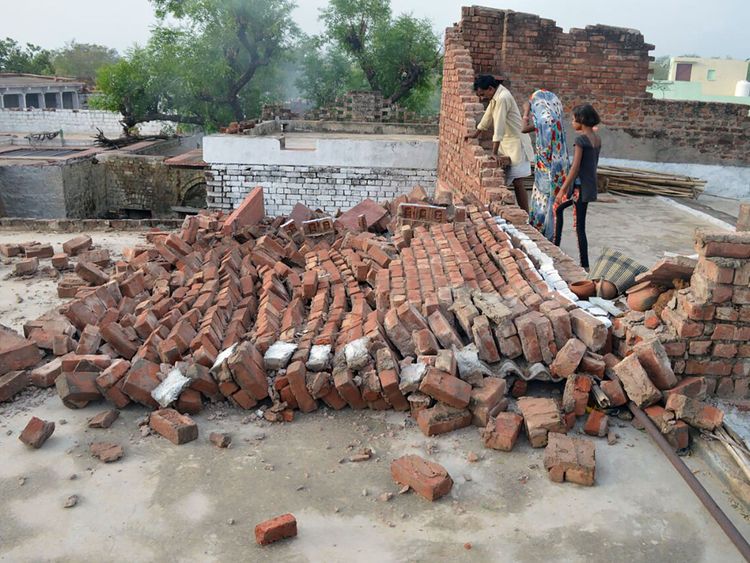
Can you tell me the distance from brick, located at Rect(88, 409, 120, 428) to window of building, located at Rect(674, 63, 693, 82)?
54.8m

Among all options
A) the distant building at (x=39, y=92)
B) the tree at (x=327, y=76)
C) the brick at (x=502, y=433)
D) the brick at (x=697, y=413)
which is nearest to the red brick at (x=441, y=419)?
the brick at (x=502, y=433)

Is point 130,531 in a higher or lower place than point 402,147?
lower

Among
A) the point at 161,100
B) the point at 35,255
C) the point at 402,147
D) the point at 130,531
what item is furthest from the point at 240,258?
the point at 161,100

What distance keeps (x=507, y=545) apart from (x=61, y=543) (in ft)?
6.57

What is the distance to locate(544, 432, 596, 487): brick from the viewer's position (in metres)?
3.18

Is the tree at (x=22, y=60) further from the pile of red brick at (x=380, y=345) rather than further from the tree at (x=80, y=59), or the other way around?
the pile of red brick at (x=380, y=345)

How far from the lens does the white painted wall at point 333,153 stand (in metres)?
12.0

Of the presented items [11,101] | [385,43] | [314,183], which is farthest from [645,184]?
[11,101]

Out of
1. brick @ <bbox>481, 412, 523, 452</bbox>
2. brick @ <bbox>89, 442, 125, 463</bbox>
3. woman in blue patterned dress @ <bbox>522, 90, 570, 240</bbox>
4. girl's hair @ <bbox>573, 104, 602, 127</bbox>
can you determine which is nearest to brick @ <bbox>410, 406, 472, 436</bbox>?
brick @ <bbox>481, 412, 523, 452</bbox>

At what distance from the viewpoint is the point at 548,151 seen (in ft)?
20.4

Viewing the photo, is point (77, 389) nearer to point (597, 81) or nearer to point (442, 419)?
point (442, 419)

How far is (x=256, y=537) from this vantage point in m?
2.87

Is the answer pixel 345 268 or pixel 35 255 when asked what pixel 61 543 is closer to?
pixel 345 268

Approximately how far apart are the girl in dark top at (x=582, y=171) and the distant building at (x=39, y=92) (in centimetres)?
3929
